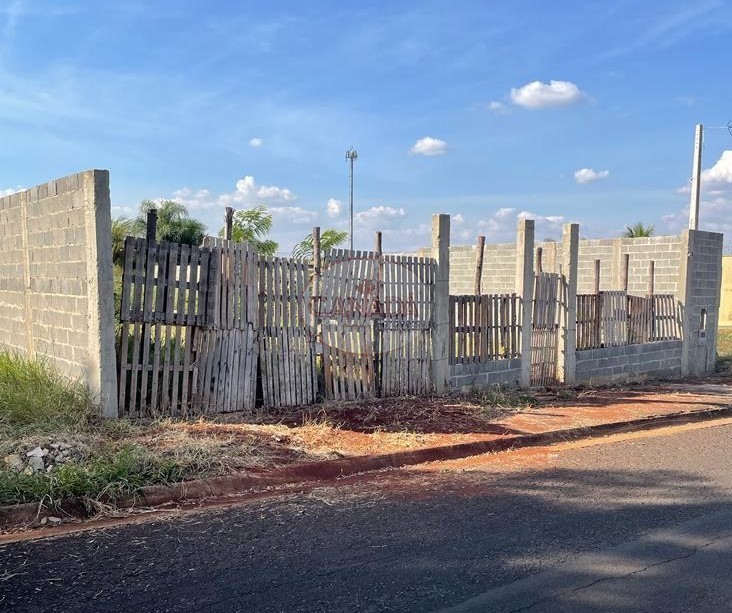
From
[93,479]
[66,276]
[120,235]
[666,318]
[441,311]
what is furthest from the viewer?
[666,318]

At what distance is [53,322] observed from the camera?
8.66 metres

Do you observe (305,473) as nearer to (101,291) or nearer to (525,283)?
(101,291)

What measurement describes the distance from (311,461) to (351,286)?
3.53 metres

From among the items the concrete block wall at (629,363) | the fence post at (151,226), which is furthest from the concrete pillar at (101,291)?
the concrete block wall at (629,363)

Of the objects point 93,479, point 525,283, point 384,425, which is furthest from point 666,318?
point 93,479

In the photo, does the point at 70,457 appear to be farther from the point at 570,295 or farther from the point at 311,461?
the point at 570,295

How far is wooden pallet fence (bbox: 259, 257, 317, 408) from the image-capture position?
9031 millimetres

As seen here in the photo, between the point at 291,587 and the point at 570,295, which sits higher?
the point at 570,295

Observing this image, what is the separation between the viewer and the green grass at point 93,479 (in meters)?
5.48

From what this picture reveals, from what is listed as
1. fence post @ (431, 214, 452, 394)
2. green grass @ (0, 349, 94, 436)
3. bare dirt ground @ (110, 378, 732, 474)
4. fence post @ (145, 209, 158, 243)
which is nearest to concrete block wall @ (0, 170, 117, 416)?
green grass @ (0, 349, 94, 436)

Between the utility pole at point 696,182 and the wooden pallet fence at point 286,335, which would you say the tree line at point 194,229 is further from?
the utility pole at point 696,182

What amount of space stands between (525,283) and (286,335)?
15.9 ft

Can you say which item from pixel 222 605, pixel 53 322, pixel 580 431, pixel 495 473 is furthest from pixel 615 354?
pixel 222 605

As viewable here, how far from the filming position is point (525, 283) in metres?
12.0
